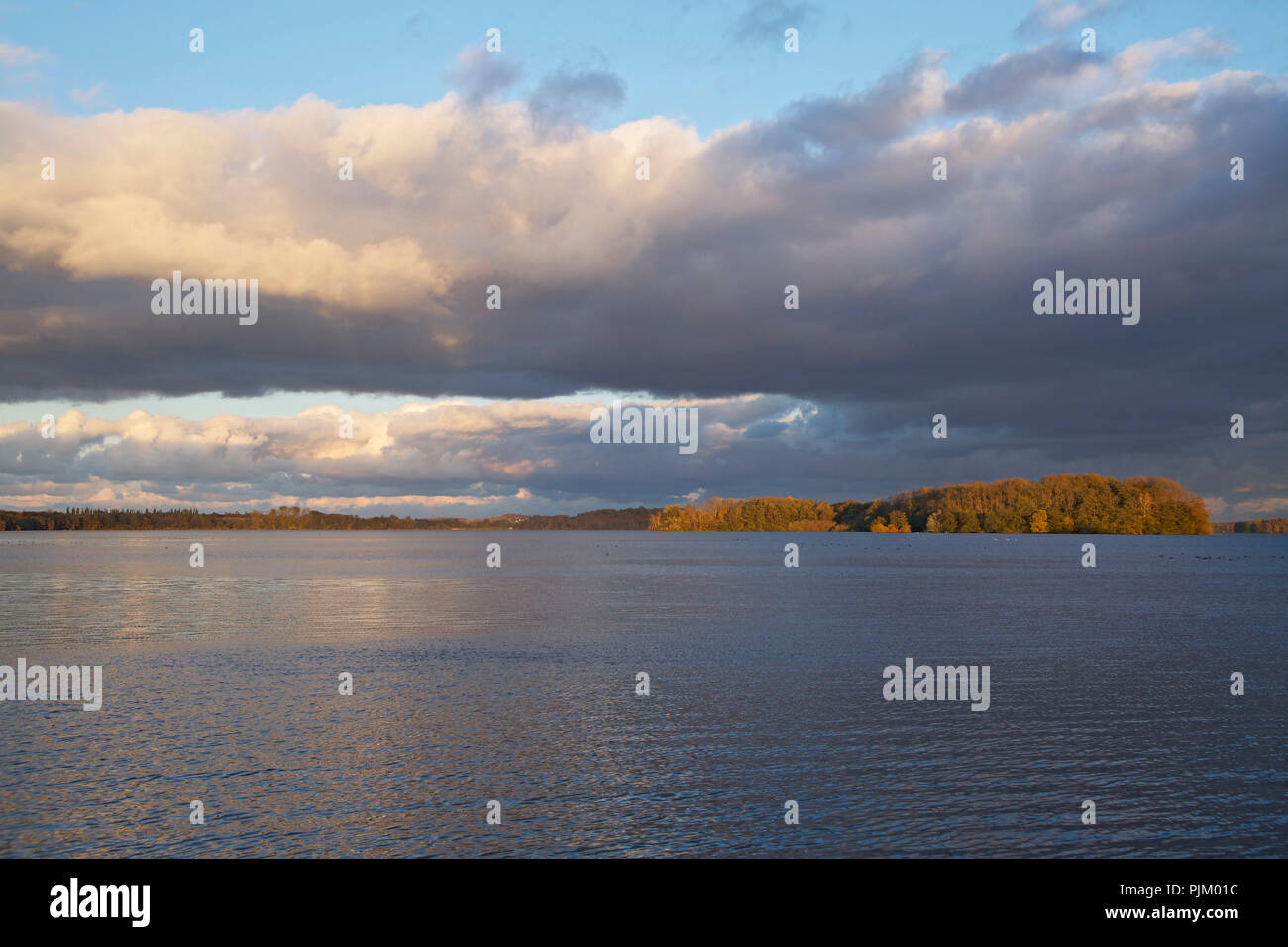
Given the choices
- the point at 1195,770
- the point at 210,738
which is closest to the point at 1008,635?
the point at 1195,770

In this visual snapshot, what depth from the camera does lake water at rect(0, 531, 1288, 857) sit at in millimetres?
21266

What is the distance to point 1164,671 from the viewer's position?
1741 inches

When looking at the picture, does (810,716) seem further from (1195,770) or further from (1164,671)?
(1164,671)

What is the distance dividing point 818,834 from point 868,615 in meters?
50.7

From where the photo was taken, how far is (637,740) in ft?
97.9

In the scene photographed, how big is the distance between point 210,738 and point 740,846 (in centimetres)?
1799

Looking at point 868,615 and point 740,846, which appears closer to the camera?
point 740,846

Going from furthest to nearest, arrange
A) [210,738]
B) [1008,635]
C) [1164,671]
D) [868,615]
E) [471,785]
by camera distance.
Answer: [868,615] → [1008,635] → [1164,671] → [210,738] → [471,785]

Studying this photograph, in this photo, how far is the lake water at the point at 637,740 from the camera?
2127 centimetres

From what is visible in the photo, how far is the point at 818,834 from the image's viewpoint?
21.1 m

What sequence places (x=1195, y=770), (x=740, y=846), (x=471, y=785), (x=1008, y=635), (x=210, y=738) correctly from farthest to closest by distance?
(x=1008, y=635)
(x=210, y=738)
(x=1195, y=770)
(x=471, y=785)
(x=740, y=846)
